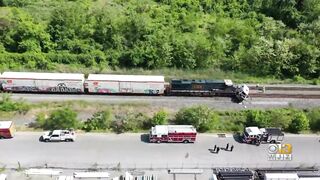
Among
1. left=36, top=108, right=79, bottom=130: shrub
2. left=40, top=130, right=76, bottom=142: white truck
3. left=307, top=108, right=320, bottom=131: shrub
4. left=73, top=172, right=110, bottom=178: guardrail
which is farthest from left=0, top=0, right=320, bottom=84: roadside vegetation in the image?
left=73, top=172, right=110, bottom=178: guardrail

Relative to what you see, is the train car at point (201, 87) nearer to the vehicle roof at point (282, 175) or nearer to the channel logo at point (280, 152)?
the channel logo at point (280, 152)

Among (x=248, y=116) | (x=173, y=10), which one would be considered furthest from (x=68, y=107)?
(x=173, y=10)

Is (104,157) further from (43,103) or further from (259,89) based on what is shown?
(259,89)

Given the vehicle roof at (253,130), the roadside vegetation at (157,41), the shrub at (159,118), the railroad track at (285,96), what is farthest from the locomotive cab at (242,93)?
the shrub at (159,118)

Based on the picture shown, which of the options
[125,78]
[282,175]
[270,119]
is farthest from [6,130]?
[270,119]

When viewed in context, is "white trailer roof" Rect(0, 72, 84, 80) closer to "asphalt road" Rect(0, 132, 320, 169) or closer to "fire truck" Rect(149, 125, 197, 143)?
"asphalt road" Rect(0, 132, 320, 169)
